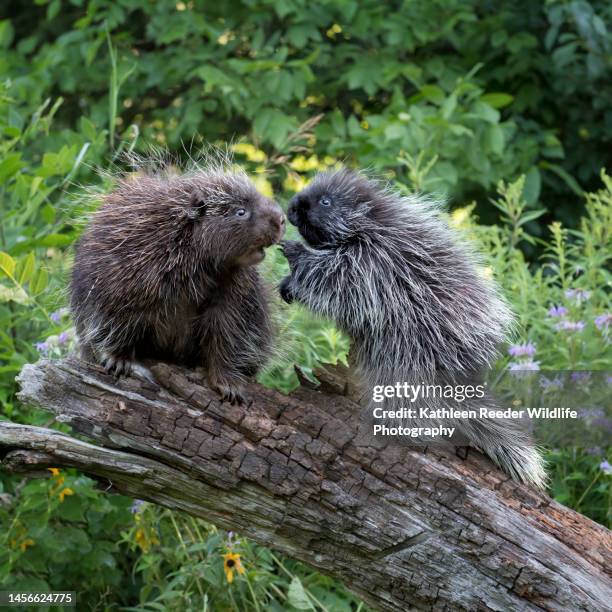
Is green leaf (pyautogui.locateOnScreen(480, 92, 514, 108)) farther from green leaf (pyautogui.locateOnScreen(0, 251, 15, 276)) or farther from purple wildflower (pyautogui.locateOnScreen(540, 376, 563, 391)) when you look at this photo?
green leaf (pyautogui.locateOnScreen(0, 251, 15, 276))

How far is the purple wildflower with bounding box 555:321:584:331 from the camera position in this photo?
154 inches

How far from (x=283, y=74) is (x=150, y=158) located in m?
2.64

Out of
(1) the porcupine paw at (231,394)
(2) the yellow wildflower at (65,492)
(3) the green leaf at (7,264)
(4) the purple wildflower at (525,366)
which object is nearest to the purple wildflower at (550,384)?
(4) the purple wildflower at (525,366)

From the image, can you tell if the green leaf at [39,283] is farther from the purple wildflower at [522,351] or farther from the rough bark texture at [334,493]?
the purple wildflower at [522,351]

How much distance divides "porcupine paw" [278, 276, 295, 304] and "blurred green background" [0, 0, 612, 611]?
13.7 inches

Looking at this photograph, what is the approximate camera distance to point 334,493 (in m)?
2.94

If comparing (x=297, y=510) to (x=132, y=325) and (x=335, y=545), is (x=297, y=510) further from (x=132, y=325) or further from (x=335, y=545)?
(x=132, y=325)

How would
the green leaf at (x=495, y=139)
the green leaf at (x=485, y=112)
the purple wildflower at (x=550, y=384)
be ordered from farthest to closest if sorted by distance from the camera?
the green leaf at (x=495, y=139), the green leaf at (x=485, y=112), the purple wildflower at (x=550, y=384)

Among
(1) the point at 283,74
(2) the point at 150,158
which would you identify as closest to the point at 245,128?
(1) the point at 283,74

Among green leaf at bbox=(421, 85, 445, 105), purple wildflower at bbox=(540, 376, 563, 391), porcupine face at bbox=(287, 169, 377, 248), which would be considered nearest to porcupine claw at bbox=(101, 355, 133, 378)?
porcupine face at bbox=(287, 169, 377, 248)

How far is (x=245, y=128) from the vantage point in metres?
7.36

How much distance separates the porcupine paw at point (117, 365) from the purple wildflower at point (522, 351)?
5.30ft

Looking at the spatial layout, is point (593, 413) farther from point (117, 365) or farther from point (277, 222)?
point (117, 365)

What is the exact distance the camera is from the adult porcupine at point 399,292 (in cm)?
316
